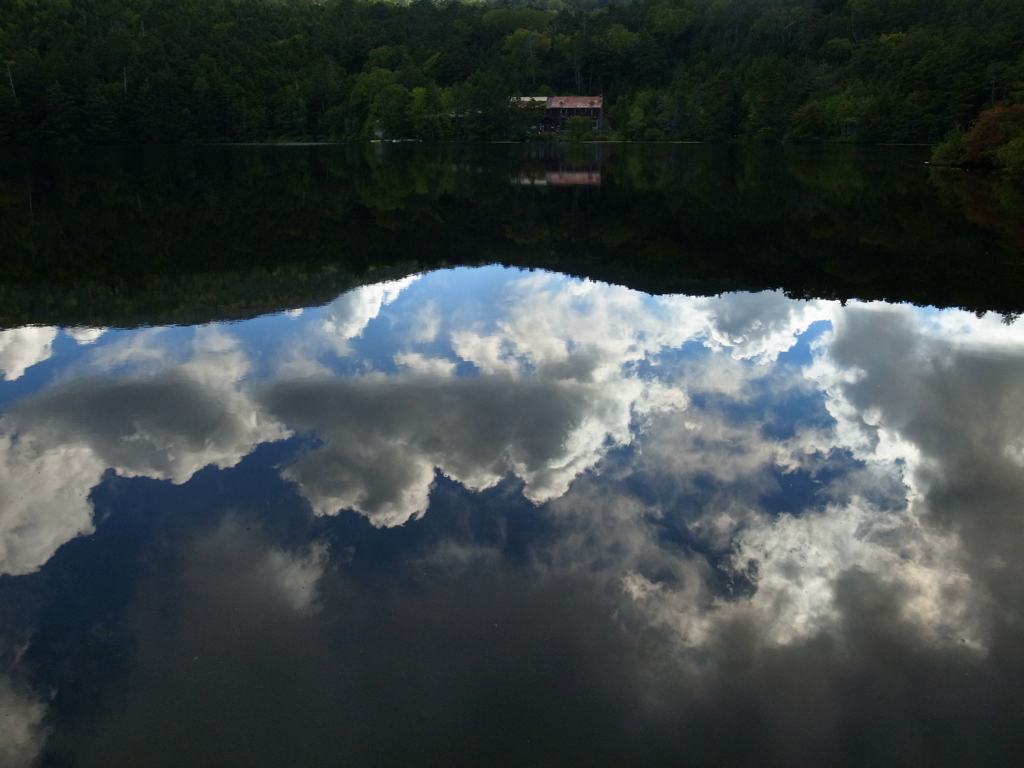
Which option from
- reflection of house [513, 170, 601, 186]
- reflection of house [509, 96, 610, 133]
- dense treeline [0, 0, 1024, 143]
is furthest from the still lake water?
reflection of house [509, 96, 610, 133]

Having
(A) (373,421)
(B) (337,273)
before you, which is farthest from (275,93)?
(A) (373,421)

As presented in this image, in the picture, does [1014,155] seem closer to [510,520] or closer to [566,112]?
[510,520]

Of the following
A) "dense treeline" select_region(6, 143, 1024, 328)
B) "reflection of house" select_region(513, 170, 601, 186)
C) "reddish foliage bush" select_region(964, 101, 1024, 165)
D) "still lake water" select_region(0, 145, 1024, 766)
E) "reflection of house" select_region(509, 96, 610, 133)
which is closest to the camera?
"still lake water" select_region(0, 145, 1024, 766)

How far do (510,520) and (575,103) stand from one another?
299 ft

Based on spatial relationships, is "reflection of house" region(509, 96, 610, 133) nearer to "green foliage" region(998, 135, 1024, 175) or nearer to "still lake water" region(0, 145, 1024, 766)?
"green foliage" region(998, 135, 1024, 175)

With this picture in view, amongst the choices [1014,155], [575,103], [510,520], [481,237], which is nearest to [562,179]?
[481,237]

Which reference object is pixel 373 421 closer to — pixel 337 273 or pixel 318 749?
pixel 318 749

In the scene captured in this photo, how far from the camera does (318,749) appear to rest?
13.0 ft

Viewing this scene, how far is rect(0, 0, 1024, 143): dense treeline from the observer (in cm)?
6550

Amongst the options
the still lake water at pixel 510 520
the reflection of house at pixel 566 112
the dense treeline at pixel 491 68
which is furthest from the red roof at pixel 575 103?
the still lake water at pixel 510 520

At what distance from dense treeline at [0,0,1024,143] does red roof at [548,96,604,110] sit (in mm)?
2452

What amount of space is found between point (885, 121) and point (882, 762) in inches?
2718

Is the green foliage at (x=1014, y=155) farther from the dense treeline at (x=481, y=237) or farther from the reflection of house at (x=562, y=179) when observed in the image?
the reflection of house at (x=562, y=179)

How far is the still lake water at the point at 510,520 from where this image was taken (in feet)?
13.6
